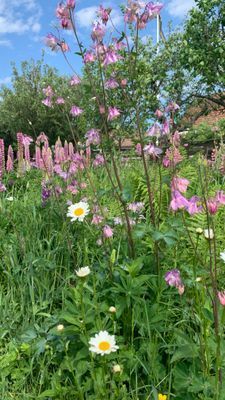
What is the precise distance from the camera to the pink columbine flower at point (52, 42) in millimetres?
2314

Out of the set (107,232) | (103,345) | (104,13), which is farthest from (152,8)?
(103,345)

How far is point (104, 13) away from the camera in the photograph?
2.17m

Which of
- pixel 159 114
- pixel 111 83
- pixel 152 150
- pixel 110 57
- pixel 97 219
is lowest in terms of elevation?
pixel 97 219

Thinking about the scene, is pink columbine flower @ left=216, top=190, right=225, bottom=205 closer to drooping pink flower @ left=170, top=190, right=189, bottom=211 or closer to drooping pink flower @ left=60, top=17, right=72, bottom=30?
drooping pink flower @ left=170, top=190, right=189, bottom=211

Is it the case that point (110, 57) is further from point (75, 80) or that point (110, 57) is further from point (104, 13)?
point (75, 80)

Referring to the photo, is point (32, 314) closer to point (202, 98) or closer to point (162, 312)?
point (162, 312)

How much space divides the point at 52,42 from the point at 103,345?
1.61 meters

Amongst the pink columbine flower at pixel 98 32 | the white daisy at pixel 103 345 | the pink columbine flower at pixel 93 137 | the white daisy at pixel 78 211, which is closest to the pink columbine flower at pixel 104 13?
the pink columbine flower at pixel 98 32

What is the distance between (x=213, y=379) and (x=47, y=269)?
1294mm

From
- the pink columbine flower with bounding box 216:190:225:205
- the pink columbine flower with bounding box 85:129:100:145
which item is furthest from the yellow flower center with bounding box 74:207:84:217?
the pink columbine flower with bounding box 216:190:225:205

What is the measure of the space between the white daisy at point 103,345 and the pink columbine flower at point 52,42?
5.13ft

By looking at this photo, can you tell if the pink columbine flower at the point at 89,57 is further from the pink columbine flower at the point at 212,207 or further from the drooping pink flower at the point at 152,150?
the pink columbine flower at the point at 212,207

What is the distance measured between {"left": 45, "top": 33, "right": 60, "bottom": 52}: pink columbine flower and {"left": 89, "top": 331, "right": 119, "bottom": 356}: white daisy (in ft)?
5.13

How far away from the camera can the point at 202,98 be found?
18.3 m
